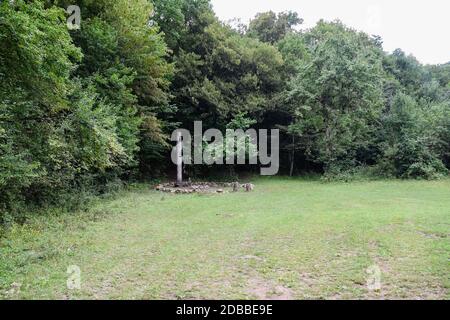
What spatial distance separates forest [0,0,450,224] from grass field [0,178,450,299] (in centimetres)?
208

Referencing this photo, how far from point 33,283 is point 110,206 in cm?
702

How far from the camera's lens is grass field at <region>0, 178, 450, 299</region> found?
4.96 metres

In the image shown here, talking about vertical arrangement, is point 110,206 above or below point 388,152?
below

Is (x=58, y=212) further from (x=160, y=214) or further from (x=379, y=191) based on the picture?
(x=379, y=191)

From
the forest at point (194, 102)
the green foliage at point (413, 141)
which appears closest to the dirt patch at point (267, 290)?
the forest at point (194, 102)

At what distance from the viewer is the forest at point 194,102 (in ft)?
31.5

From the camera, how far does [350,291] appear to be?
192 inches

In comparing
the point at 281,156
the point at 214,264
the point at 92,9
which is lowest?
the point at 214,264

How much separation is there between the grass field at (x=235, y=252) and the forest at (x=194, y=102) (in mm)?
2076

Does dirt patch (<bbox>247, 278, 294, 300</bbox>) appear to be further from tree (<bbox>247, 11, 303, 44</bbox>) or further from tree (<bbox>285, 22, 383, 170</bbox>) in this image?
tree (<bbox>247, 11, 303, 44</bbox>)

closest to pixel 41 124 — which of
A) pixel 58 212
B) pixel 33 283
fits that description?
pixel 58 212

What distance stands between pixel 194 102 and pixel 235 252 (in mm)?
15310

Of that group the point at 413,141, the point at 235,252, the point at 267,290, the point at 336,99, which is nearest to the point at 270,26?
the point at 336,99

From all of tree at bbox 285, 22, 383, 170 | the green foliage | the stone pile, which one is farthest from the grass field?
tree at bbox 285, 22, 383, 170
